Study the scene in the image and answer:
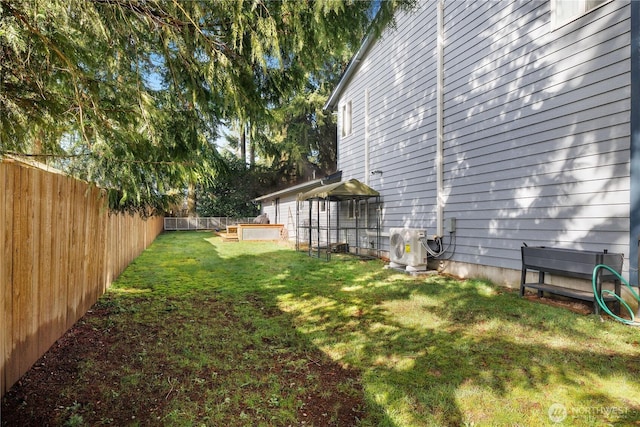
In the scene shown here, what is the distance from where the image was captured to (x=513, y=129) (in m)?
5.90

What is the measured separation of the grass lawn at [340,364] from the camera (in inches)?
93.9

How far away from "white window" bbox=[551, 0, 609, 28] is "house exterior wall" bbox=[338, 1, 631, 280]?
94 mm

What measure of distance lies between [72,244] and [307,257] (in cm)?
736

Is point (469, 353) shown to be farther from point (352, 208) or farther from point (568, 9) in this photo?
point (352, 208)

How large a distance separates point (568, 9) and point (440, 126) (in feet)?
9.36

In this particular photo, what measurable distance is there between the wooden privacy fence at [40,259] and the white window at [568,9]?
6537 mm

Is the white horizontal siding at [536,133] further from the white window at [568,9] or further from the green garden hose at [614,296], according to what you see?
the green garden hose at [614,296]

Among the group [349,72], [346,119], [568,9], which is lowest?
[568,9]

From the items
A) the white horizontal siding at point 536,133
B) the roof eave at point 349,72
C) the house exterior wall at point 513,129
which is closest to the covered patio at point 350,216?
the house exterior wall at point 513,129

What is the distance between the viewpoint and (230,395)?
2.62m

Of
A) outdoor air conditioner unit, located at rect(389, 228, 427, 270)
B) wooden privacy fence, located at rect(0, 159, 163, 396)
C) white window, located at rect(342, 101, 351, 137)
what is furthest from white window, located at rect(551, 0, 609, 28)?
white window, located at rect(342, 101, 351, 137)

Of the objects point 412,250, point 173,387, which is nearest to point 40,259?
point 173,387

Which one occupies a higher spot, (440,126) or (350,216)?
(440,126)

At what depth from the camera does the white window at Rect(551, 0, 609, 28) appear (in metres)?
4.86
